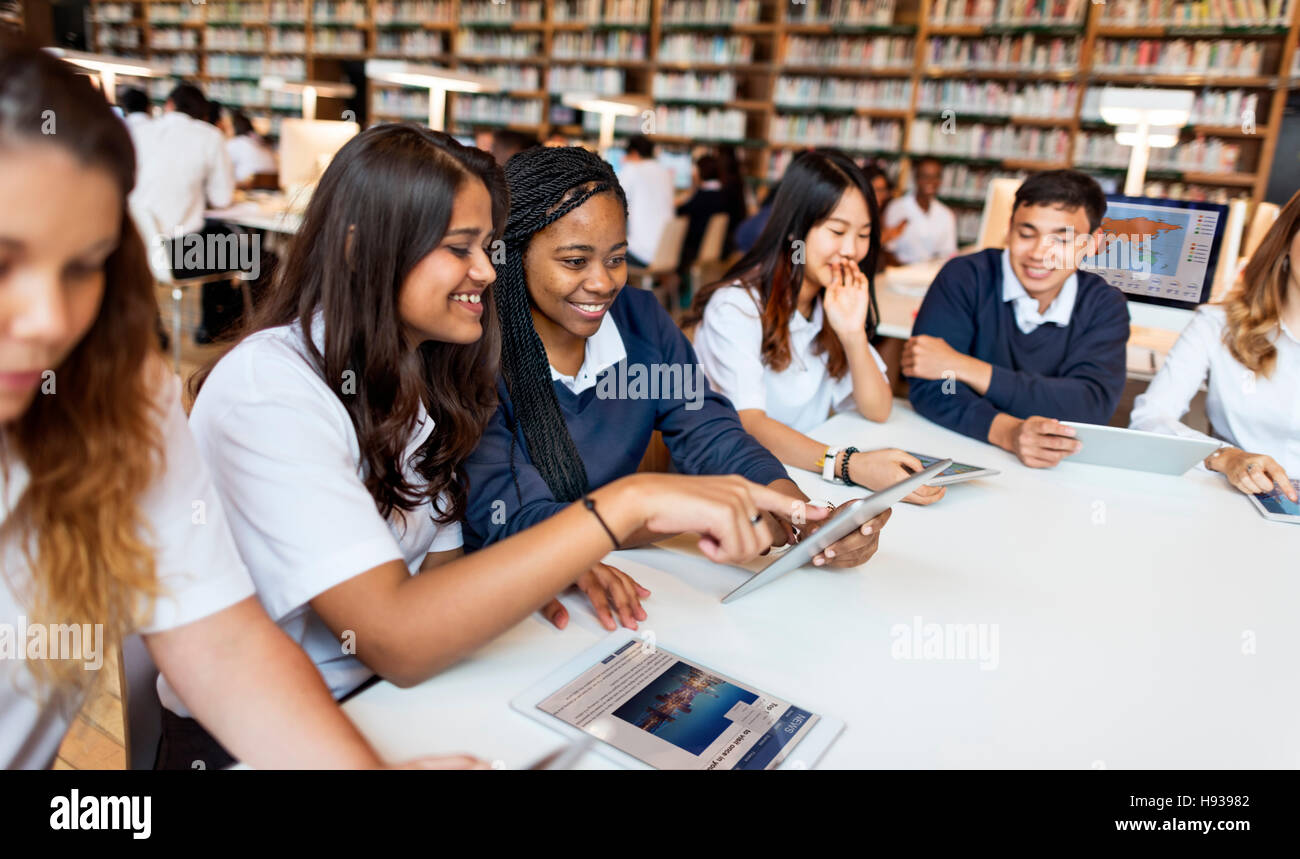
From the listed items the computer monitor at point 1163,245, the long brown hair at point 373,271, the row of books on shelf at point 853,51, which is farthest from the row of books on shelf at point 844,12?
the long brown hair at point 373,271

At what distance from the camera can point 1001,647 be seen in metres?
1.08

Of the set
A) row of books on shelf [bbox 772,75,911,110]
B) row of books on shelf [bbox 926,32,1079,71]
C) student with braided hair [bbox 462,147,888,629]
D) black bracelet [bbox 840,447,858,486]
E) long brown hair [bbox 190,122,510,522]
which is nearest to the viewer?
long brown hair [bbox 190,122,510,522]

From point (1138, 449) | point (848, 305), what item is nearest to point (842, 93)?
point (848, 305)

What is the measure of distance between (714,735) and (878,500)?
0.34m

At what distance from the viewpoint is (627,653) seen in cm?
100

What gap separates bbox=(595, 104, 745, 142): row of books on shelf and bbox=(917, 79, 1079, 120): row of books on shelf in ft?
4.89

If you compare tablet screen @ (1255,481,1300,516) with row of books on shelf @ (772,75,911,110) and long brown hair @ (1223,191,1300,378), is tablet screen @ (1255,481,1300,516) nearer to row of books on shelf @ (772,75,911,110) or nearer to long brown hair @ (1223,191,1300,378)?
long brown hair @ (1223,191,1300,378)

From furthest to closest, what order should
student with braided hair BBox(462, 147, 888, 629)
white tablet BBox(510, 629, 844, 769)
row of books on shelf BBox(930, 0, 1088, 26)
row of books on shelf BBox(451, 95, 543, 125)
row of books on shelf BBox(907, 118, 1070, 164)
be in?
row of books on shelf BBox(451, 95, 543, 125) → row of books on shelf BBox(907, 118, 1070, 164) → row of books on shelf BBox(930, 0, 1088, 26) → student with braided hair BBox(462, 147, 888, 629) → white tablet BBox(510, 629, 844, 769)

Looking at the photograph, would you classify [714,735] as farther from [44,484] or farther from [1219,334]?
[1219,334]

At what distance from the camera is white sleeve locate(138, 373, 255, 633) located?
0.77 m

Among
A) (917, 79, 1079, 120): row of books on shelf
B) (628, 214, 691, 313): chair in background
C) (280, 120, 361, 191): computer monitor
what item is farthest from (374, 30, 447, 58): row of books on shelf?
(917, 79, 1079, 120): row of books on shelf

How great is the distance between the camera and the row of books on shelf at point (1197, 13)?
5.04m

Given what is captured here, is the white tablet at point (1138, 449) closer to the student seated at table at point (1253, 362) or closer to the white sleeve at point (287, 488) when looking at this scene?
the student seated at table at point (1253, 362)
